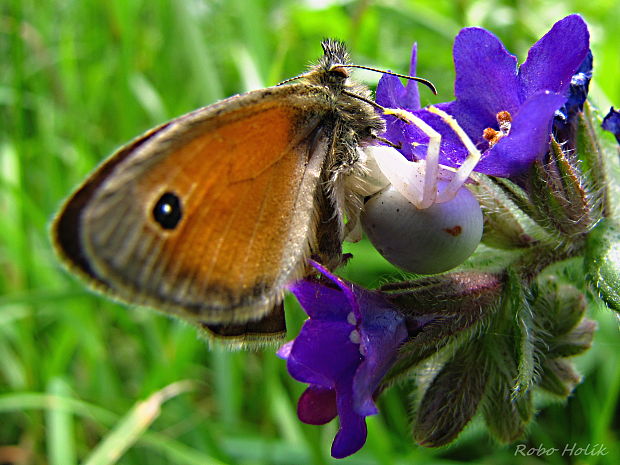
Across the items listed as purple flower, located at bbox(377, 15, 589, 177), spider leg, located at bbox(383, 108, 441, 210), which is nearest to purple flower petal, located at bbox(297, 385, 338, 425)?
spider leg, located at bbox(383, 108, 441, 210)

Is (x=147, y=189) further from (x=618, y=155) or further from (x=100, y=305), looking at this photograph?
(x=100, y=305)

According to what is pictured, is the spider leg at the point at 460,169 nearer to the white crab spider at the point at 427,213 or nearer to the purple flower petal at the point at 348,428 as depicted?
the white crab spider at the point at 427,213

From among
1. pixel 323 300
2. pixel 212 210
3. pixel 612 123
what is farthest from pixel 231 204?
pixel 612 123

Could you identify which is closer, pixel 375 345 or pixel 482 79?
Result: pixel 375 345

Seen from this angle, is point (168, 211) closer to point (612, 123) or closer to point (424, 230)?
point (424, 230)

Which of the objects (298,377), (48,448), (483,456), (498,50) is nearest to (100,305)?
(48,448)

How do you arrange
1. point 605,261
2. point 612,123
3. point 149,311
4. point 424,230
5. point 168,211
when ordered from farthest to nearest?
1. point 149,311
2. point 612,123
3. point 605,261
4. point 424,230
5. point 168,211
